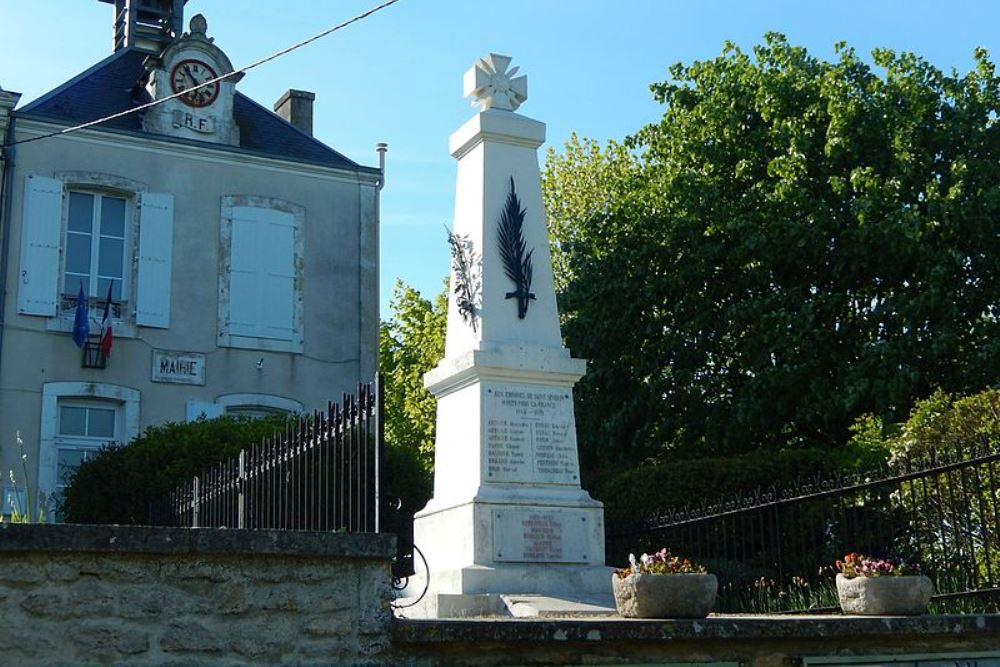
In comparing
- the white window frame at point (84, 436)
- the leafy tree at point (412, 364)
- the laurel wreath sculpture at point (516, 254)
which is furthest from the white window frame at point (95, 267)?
the laurel wreath sculpture at point (516, 254)

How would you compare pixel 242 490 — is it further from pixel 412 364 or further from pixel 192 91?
pixel 412 364

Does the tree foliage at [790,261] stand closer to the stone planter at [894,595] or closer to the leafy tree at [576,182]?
the leafy tree at [576,182]

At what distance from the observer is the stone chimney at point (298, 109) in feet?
68.6

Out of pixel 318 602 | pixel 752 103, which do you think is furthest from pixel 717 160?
pixel 318 602

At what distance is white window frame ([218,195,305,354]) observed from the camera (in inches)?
712

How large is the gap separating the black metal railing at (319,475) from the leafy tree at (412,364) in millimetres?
12922

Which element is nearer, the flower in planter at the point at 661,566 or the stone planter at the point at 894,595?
the flower in planter at the point at 661,566

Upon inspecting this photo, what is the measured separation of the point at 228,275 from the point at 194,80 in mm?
2978

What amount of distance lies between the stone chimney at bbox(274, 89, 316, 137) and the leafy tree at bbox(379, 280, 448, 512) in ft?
15.3

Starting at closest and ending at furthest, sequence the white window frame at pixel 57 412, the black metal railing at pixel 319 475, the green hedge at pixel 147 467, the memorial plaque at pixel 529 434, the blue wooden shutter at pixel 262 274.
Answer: the black metal railing at pixel 319 475
the memorial plaque at pixel 529 434
the green hedge at pixel 147 467
the white window frame at pixel 57 412
the blue wooden shutter at pixel 262 274

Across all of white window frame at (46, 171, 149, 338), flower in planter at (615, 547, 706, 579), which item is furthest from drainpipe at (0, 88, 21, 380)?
flower in planter at (615, 547, 706, 579)

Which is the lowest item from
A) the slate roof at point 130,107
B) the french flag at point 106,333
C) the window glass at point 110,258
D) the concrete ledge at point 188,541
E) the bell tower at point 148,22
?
the concrete ledge at point 188,541

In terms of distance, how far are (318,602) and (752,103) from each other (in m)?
15.8

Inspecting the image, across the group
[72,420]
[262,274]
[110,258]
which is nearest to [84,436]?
[72,420]
